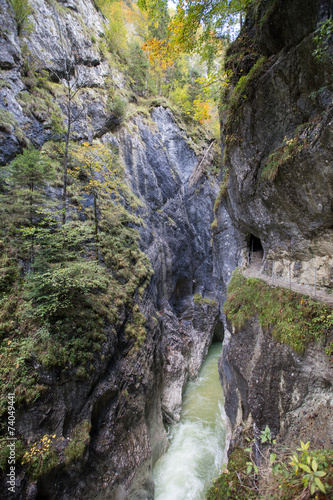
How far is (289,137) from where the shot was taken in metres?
6.41

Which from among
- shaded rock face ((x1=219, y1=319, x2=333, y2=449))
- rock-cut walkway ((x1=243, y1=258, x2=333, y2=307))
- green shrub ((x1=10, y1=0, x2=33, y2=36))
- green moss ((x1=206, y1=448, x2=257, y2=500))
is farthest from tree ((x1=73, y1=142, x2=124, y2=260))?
green moss ((x1=206, y1=448, x2=257, y2=500))

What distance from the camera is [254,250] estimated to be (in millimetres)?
12648

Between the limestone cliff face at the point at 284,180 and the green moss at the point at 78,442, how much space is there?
5390mm

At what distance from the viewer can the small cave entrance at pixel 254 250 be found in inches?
469

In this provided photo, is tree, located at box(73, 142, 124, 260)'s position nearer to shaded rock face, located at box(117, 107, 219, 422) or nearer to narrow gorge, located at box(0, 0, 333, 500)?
narrow gorge, located at box(0, 0, 333, 500)

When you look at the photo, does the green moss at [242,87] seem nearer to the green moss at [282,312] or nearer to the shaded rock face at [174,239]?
the green moss at [282,312]

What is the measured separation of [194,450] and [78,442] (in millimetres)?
7465

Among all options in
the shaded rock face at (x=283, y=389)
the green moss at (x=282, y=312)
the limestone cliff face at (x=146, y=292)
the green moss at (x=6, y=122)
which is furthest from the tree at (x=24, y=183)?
the shaded rock face at (x=283, y=389)

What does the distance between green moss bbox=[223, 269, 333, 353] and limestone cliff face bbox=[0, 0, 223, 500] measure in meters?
5.49

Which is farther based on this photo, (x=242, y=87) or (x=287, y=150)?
(x=242, y=87)

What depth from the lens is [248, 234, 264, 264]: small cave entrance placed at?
11911mm

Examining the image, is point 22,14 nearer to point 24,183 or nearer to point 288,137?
point 24,183

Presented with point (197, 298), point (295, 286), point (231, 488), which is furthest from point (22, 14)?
point (197, 298)

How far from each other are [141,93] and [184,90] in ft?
18.8
